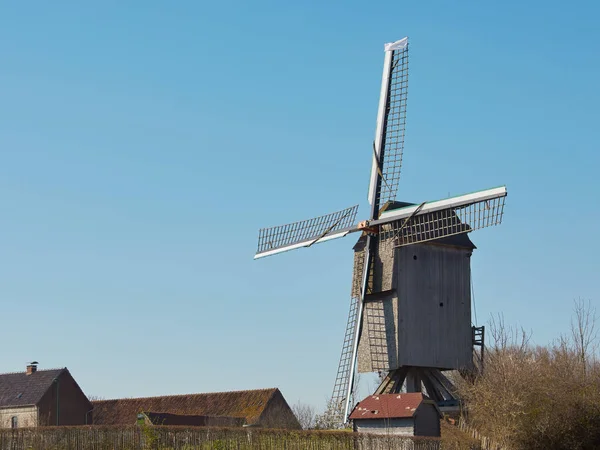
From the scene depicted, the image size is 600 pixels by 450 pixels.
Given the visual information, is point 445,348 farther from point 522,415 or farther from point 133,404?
point 133,404

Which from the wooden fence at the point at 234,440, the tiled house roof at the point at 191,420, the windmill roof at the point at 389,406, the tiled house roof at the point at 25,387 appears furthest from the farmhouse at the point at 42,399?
the windmill roof at the point at 389,406

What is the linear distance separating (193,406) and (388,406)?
91.9 ft

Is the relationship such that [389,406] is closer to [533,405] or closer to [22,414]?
[533,405]

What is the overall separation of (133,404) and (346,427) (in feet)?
99.7

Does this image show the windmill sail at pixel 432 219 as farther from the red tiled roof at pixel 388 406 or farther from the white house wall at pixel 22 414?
the white house wall at pixel 22 414

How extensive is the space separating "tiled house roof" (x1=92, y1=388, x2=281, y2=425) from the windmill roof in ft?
66.5

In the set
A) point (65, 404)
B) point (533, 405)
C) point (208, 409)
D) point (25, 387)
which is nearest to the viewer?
point (533, 405)

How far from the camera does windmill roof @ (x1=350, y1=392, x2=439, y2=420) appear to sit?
30.8 meters

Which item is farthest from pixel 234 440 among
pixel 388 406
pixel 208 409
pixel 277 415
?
pixel 208 409

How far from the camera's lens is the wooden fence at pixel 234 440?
28859 mm

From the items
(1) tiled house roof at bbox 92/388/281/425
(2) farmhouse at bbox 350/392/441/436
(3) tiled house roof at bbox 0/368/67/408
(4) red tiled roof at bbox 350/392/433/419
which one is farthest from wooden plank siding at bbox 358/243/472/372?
(3) tiled house roof at bbox 0/368/67/408

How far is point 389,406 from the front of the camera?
31.6 meters

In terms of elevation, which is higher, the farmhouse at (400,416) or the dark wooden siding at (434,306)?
the dark wooden siding at (434,306)

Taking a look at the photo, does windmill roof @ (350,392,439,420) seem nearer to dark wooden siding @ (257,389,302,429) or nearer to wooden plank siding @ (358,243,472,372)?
wooden plank siding @ (358,243,472,372)
